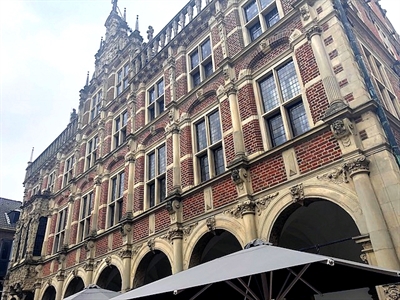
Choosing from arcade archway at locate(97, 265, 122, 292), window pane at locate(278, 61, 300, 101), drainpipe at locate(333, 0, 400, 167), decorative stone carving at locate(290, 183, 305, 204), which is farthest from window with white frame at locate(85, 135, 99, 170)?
drainpipe at locate(333, 0, 400, 167)

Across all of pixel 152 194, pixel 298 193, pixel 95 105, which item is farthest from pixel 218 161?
pixel 95 105

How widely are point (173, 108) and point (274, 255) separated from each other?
9710 mm

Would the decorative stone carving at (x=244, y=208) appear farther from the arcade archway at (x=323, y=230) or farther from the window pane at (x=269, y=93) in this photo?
Answer: the window pane at (x=269, y=93)

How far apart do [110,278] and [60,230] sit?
6271 millimetres

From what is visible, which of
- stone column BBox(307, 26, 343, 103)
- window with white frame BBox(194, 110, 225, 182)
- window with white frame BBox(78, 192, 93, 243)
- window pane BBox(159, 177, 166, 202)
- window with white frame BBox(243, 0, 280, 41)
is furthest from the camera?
window with white frame BBox(78, 192, 93, 243)

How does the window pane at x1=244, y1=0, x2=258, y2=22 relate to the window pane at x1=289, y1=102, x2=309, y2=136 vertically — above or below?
above

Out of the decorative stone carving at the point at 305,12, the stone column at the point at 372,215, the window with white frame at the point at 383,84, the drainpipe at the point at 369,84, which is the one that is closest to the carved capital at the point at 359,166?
the stone column at the point at 372,215

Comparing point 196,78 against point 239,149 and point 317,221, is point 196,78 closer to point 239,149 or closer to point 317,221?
point 239,149

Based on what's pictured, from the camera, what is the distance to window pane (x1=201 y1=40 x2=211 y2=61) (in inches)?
515

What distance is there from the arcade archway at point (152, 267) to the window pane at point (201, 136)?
13.9 ft

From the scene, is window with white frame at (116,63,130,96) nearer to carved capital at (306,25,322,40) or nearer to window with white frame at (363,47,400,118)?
carved capital at (306,25,322,40)

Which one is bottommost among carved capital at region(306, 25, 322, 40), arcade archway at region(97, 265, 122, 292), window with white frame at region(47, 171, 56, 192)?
arcade archway at region(97, 265, 122, 292)

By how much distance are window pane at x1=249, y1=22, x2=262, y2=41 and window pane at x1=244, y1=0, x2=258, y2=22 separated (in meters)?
0.40

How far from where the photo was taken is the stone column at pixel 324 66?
309 inches
